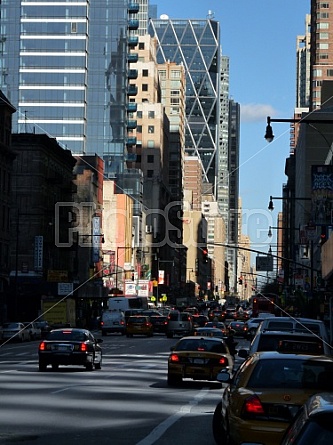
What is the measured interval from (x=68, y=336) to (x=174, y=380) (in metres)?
6.32

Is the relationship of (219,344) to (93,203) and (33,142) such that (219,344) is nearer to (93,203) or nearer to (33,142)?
(33,142)

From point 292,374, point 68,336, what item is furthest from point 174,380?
point 292,374

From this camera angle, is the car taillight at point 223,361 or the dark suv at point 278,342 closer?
the dark suv at point 278,342

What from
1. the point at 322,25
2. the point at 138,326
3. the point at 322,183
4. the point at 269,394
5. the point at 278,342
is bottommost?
the point at 138,326

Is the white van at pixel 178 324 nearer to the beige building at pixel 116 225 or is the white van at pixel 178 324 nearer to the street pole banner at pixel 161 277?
A: the beige building at pixel 116 225

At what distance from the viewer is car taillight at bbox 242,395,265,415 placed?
1176 centimetres

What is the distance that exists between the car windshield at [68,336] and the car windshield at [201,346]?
5065 mm

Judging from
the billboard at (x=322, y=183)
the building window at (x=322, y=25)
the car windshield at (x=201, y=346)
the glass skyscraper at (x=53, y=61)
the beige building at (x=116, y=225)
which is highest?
the building window at (x=322, y=25)

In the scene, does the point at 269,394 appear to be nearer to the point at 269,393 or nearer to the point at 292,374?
the point at 269,393

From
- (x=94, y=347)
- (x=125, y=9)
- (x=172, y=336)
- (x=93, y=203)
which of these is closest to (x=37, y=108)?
(x=125, y=9)

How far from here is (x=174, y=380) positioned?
92.0 ft

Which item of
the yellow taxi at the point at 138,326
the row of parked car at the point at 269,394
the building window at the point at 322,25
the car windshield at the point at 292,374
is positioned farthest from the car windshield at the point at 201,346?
the building window at the point at 322,25

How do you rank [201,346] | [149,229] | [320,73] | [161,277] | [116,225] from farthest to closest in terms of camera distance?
[149,229]
[161,277]
[320,73]
[116,225]
[201,346]

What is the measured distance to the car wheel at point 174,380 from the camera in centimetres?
2789
